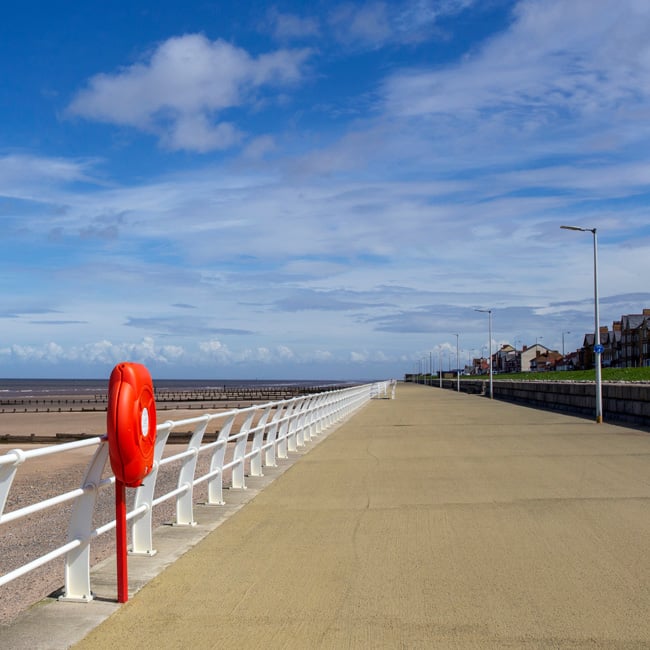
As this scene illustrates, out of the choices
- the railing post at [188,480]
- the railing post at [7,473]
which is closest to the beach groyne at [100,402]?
the railing post at [188,480]

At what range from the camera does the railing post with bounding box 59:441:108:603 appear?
5668 millimetres

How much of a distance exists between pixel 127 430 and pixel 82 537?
0.89 metres

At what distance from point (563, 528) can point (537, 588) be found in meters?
2.38

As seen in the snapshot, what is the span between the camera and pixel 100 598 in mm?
5840

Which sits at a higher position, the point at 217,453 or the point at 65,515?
the point at 217,453

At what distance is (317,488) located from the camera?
38.1 ft

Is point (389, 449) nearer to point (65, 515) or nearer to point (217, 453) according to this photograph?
point (65, 515)

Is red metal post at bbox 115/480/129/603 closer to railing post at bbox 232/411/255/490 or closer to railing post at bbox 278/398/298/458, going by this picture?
railing post at bbox 232/411/255/490

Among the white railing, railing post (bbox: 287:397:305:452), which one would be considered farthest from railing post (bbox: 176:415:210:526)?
railing post (bbox: 287:397:305:452)

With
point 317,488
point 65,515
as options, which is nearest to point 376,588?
point 317,488

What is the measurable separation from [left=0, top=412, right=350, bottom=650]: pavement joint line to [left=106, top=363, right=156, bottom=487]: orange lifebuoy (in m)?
0.88

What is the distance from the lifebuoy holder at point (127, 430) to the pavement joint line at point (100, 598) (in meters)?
0.32

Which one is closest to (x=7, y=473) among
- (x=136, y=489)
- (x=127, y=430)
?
(x=127, y=430)

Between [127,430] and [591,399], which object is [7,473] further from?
[591,399]
